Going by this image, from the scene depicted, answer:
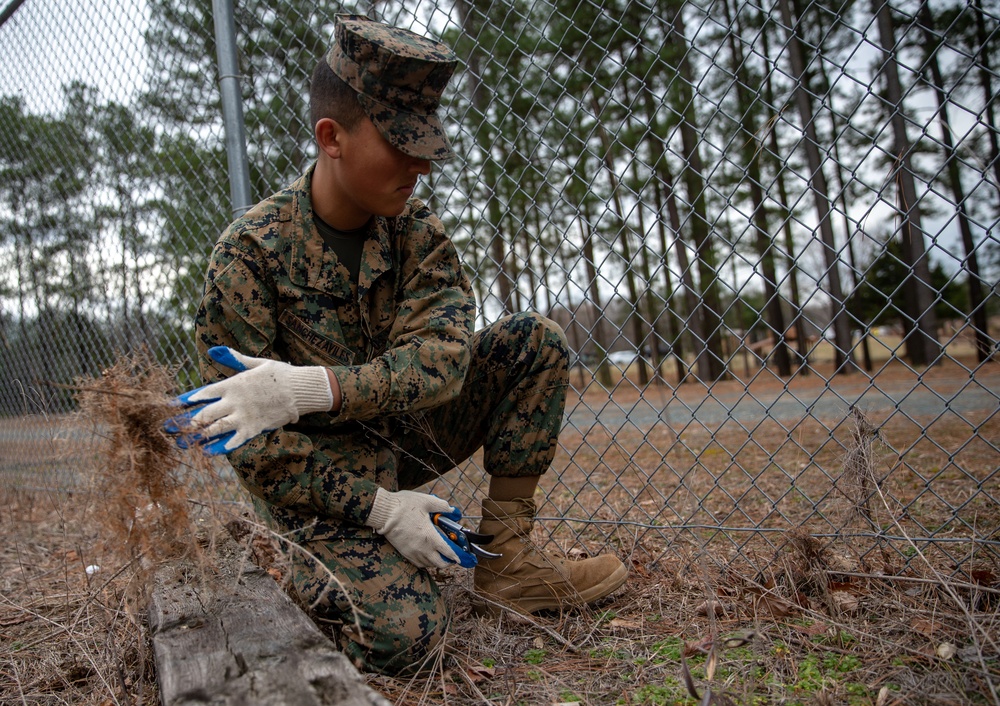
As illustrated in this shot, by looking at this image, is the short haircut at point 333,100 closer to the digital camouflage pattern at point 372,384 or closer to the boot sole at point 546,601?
the digital camouflage pattern at point 372,384

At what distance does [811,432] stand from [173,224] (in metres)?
4.86

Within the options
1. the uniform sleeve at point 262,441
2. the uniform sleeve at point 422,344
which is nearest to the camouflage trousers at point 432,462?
the uniform sleeve at point 262,441

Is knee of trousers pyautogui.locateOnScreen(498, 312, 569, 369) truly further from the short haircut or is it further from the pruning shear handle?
the short haircut

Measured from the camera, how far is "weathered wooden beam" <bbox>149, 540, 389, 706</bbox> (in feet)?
4.08

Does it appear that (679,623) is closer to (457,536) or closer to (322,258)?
(457,536)

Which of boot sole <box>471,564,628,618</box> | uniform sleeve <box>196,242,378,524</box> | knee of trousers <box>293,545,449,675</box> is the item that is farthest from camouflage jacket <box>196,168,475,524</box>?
boot sole <box>471,564,628,618</box>

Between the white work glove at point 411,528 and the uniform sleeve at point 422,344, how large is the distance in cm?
24

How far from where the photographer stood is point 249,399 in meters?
1.69

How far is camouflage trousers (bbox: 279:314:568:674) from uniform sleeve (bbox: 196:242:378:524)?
0.11 m

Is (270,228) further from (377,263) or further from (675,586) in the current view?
(675,586)

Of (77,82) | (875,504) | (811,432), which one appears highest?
(77,82)

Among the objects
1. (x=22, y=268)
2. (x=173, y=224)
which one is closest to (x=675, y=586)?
(x=173, y=224)

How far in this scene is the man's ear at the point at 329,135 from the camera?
196 centimetres

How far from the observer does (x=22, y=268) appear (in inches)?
189
